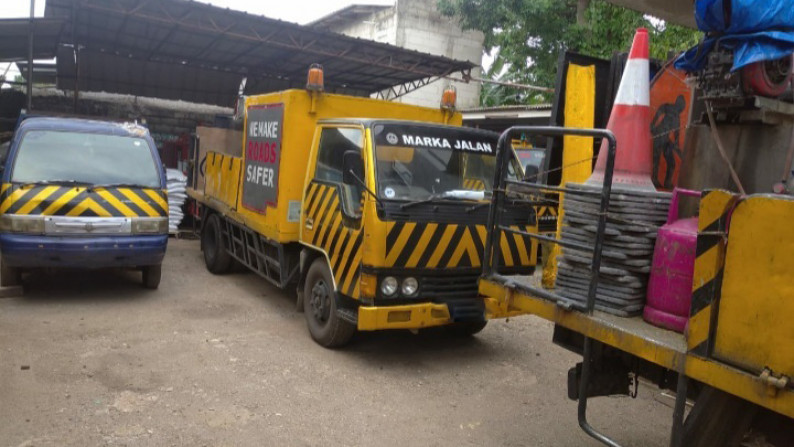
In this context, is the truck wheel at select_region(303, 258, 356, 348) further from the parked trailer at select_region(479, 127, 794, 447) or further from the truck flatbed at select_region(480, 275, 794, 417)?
the parked trailer at select_region(479, 127, 794, 447)

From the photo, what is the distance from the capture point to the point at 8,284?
6.63m

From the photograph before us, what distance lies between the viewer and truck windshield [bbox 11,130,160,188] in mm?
6582

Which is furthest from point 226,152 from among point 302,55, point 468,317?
point 302,55

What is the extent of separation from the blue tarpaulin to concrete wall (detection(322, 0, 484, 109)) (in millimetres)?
17717

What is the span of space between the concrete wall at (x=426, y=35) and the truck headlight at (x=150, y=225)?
14.3m

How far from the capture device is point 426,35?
65.8 ft

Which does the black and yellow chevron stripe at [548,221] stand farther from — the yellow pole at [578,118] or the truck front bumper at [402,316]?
the yellow pole at [578,118]

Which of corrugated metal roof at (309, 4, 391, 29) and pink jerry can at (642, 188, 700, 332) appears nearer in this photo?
pink jerry can at (642, 188, 700, 332)

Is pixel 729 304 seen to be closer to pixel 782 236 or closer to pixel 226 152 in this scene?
pixel 782 236

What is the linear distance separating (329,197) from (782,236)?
13.1ft

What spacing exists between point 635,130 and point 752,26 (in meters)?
0.77

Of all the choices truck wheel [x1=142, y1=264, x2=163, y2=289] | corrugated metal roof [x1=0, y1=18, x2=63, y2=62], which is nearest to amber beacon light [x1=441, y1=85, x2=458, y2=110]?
A: truck wheel [x1=142, y1=264, x2=163, y2=289]

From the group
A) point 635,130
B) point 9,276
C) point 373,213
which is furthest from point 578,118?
point 9,276

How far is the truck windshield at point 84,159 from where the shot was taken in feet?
21.6
